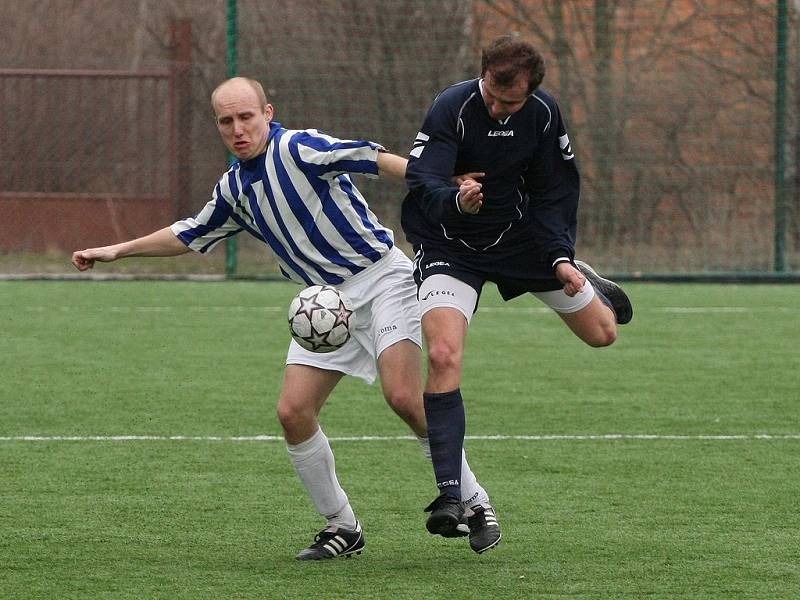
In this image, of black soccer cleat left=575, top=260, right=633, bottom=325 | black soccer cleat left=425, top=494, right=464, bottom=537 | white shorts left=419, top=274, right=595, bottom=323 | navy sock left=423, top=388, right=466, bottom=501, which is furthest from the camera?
black soccer cleat left=575, top=260, right=633, bottom=325

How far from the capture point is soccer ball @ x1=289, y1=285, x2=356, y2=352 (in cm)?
471

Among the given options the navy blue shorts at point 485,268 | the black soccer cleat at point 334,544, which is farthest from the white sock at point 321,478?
the navy blue shorts at point 485,268

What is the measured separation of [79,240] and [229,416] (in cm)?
871

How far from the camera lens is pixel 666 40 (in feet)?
50.2

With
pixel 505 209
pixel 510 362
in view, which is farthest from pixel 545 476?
pixel 510 362

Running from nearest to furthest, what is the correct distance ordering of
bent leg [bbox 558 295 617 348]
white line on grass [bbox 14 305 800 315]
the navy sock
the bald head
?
the navy sock, the bald head, bent leg [bbox 558 295 617 348], white line on grass [bbox 14 305 800 315]

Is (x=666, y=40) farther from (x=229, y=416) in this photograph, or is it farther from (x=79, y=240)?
(x=229, y=416)

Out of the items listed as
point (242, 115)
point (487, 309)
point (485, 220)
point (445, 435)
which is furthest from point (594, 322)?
point (487, 309)

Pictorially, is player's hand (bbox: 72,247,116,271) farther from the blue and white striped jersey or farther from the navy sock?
the navy sock

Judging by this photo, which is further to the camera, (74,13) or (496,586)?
(74,13)

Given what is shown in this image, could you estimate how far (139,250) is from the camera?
202 inches

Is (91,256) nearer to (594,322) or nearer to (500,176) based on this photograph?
(500,176)

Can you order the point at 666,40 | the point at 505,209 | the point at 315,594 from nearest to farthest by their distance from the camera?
the point at 315,594 → the point at 505,209 → the point at 666,40

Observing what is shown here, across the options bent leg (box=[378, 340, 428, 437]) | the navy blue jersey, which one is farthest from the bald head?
bent leg (box=[378, 340, 428, 437])
